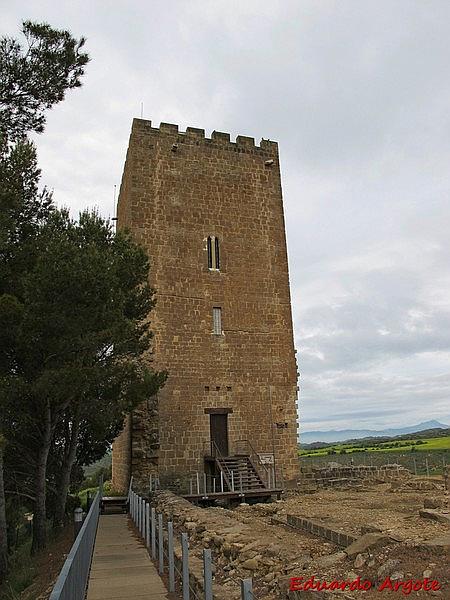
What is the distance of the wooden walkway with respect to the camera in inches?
298

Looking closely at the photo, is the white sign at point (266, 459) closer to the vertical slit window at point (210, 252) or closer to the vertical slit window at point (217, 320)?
the vertical slit window at point (217, 320)

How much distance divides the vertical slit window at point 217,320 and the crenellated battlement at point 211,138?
7.12 meters

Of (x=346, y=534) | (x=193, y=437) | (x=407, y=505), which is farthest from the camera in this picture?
(x=193, y=437)

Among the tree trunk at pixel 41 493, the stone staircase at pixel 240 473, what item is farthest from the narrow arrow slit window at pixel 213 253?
the tree trunk at pixel 41 493

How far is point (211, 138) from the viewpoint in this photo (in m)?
23.0

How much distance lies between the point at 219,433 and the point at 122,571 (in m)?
11.3

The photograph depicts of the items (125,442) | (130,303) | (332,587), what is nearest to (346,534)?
(332,587)

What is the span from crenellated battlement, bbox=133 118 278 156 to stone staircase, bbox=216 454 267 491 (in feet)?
41.5

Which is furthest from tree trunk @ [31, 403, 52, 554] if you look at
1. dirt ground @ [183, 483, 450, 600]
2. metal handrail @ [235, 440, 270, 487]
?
metal handrail @ [235, 440, 270, 487]

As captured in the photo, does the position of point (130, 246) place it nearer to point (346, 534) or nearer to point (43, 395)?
point (43, 395)

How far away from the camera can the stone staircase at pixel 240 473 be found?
18109 millimetres

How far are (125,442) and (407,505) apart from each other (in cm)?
1169

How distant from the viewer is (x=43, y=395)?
12016 millimetres

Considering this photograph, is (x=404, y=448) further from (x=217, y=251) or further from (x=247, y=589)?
(x=247, y=589)
